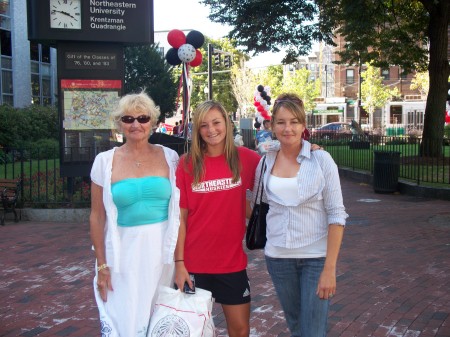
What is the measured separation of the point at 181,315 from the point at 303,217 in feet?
2.62

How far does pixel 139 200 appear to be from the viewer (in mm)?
2967

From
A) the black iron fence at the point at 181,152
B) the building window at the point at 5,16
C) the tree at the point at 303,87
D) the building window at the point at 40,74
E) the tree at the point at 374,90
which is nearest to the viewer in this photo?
the black iron fence at the point at 181,152

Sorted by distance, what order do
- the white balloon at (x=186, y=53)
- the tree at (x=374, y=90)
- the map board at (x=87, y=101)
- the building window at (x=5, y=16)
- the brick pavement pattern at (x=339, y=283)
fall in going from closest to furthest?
the brick pavement pattern at (x=339, y=283)
the map board at (x=87, y=101)
the white balloon at (x=186, y=53)
the building window at (x=5, y=16)
the tree at (x=374, y=90)

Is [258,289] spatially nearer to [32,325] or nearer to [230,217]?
[32,325]

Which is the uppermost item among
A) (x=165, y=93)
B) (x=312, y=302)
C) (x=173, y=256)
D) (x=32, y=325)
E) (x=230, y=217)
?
(x=165, y=93)

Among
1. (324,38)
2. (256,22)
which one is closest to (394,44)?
(324,38)

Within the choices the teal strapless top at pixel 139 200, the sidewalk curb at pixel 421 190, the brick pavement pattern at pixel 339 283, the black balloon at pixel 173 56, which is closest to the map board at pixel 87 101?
the brick pavement pattern at pixel 339 283

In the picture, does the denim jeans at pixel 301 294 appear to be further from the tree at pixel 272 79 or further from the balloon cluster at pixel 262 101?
the tree at pixel 272 79

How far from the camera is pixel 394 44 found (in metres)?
18.5

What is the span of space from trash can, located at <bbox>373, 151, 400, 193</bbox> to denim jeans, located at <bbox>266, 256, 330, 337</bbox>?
10.6m

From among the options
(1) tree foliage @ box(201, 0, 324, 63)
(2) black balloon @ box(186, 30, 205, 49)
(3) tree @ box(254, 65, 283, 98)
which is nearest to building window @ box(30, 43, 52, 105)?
(1) tree foliage @ box(201, 0, 324, 63)

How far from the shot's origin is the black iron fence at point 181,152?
1012 cm

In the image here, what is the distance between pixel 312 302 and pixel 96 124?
817cm

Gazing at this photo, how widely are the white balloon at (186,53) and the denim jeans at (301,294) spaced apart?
10.9 meters
